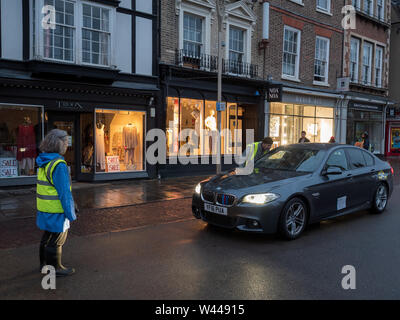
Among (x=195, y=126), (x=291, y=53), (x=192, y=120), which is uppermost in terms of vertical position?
(x=291, y=53)

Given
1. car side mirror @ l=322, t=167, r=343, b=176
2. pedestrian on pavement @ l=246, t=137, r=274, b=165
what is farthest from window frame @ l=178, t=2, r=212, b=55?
car side mirror @ l=322, t=167, r=343, b=176

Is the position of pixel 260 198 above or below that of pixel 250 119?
below

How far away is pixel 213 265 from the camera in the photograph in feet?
15.4

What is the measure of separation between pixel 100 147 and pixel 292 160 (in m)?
7.58

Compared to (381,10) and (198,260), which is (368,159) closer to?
(198,260)

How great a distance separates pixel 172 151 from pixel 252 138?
444 cm

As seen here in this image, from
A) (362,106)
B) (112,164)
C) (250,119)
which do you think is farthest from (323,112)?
(112,164)

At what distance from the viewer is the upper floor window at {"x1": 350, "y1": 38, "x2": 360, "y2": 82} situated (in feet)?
69.2

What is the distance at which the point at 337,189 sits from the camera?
6.52 metres

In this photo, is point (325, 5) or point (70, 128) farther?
point (325, 5)

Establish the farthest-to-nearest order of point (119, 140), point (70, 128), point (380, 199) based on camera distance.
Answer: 1. point (119, 140)
2. point (70, 128)
3. point (380, 199)

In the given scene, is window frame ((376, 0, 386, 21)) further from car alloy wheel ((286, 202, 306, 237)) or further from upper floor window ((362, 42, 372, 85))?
car alloy wheel ((286, 202, 306, 237))

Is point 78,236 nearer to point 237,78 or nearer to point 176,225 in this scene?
point 176,225
